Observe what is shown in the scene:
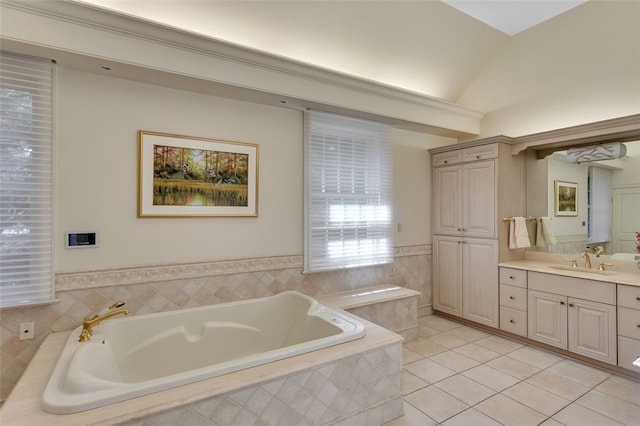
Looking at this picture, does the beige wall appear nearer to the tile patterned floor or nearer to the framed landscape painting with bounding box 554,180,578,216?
the tile patterned floor

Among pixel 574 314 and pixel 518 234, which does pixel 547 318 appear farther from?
pixel 518 234

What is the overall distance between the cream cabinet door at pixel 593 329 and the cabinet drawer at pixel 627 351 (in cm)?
3

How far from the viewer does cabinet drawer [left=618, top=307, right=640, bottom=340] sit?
249 cm

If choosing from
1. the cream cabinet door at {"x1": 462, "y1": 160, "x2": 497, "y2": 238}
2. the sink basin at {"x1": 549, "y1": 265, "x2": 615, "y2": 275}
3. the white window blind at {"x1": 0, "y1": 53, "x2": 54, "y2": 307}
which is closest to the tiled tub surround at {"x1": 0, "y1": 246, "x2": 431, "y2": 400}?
the white window blind at {"x1": 0, "y1": 53, "x2": 54, "y2": 307}

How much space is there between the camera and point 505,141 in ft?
11.4

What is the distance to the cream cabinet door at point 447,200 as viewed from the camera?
3.83 metres

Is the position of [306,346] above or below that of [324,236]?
below

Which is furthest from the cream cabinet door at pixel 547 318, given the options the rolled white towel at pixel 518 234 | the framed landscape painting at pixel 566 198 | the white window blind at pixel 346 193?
the white window blind at pixel 346 193

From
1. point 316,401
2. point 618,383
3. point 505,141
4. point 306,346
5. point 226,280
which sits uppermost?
point 505,141

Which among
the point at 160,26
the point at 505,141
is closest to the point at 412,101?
the point at 505,141

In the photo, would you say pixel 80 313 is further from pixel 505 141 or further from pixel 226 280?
pixel 505 141

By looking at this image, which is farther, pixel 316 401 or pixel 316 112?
pixel 316 112

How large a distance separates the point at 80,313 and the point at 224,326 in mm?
1009

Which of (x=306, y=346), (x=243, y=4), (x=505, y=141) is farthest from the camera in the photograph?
(x=505, y=141)
